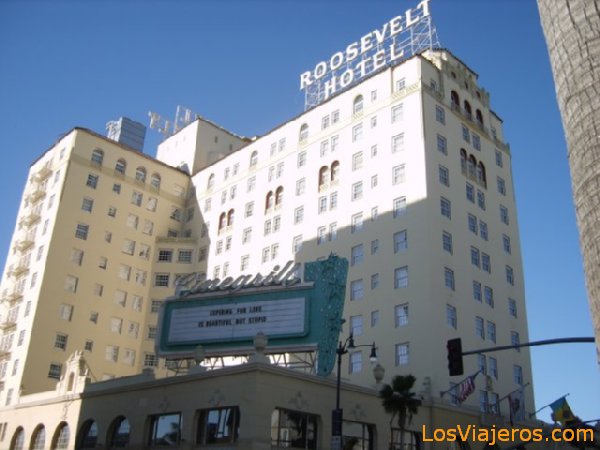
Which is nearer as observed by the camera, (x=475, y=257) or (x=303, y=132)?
(x=475, y=257)

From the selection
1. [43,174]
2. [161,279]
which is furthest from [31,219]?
[161,279]

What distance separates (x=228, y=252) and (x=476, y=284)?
96.1 feet

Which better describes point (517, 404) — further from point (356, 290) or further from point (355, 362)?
point (356, 290)

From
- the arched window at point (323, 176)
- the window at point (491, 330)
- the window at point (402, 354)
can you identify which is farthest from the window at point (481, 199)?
the window at point (402, 354)

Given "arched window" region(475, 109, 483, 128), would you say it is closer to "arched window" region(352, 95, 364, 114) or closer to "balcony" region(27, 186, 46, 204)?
"arched window" region(352, 95, 364, 114)

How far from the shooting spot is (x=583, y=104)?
364 cm

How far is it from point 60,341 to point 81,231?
511 inches

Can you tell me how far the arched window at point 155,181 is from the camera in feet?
269

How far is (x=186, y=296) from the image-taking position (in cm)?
4569

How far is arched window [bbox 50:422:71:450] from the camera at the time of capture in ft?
153

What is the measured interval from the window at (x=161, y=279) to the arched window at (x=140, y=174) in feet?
41.0

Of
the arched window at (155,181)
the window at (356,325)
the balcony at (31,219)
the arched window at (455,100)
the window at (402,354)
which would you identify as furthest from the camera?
the arched window at (155,181)

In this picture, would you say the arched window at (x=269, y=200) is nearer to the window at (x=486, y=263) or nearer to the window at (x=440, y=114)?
the window at (x=440, y=114)

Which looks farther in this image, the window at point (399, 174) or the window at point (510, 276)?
the window at point (510, 276)
